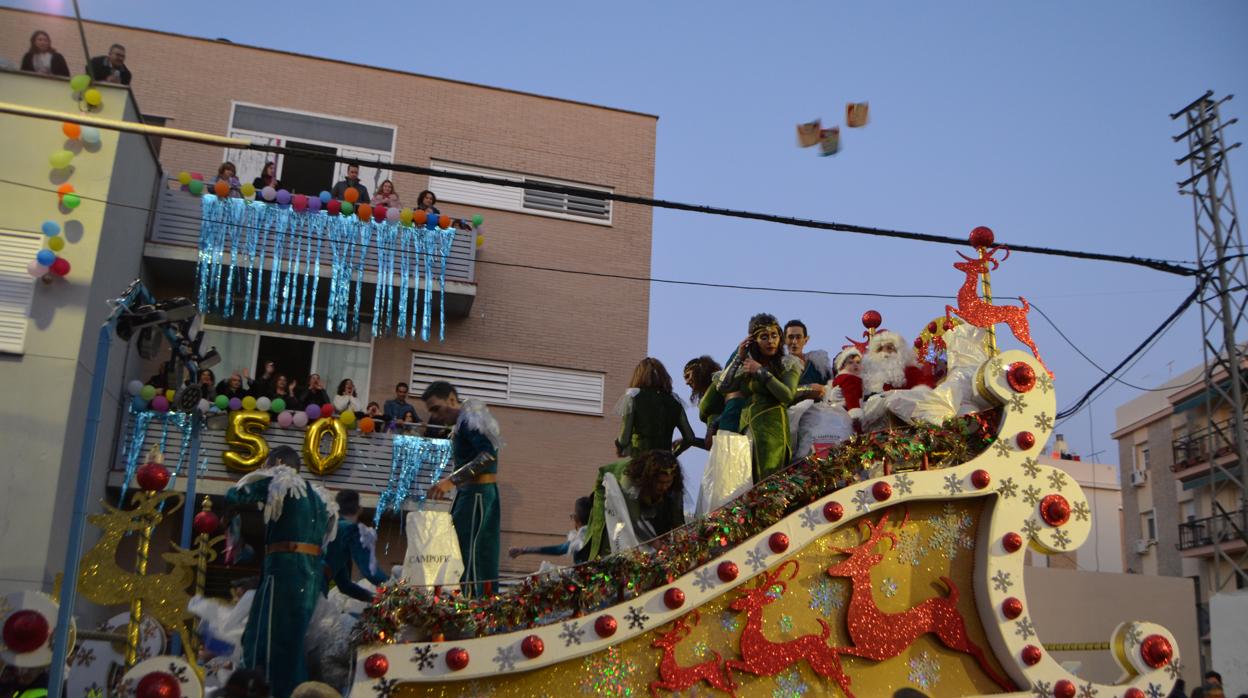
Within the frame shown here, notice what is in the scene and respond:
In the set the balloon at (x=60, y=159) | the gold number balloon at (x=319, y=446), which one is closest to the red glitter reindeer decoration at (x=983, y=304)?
the gold number balloon at (x=319, y=446)

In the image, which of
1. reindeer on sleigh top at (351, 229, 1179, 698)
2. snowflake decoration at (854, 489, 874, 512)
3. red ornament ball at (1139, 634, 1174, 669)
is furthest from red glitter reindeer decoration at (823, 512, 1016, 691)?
red ornament ball at (1139, 634, 1174, 669)

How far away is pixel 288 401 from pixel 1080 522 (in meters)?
11.7

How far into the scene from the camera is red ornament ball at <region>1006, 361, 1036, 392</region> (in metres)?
6.73

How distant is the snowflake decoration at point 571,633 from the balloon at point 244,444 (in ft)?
34.7

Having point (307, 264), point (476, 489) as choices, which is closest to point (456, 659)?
point (476, 489)

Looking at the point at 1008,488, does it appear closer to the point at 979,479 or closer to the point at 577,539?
the point at 979,479

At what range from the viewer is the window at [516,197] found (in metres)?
18.4

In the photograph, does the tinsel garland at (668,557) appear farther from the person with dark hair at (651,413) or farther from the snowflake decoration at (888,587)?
the person with dark hair at (651,413)

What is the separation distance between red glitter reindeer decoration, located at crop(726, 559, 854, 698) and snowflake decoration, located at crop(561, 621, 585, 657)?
815 millimetres

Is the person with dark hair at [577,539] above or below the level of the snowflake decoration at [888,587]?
above

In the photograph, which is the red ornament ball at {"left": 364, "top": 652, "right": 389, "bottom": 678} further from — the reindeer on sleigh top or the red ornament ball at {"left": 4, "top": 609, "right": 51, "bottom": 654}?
the red ornament ball at {"left": 4, "top": 609, "right": 51, "bottom": 654}

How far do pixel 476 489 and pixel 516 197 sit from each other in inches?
475

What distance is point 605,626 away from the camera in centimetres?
569

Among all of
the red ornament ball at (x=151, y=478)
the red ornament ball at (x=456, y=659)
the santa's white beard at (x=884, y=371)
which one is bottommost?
the red ornament ball at (x=456, y=659)
